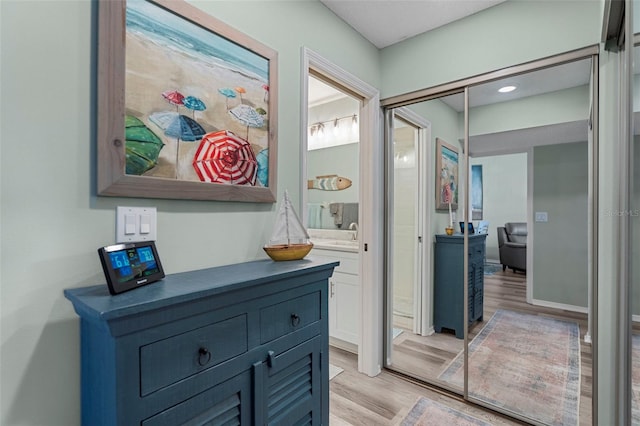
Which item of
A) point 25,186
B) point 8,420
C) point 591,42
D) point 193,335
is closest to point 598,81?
point 591,42

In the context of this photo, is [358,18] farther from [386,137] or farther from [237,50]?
[237,50]

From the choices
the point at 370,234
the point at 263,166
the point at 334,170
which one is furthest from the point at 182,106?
the point at 334,170

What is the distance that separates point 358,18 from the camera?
2.11m

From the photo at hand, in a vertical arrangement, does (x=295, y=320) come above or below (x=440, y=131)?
below

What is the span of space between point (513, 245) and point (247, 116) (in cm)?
194

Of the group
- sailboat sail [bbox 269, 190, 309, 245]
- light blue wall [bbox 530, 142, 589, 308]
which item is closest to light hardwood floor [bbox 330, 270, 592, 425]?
light blue wall [bbox 530, 142, 589, 308]

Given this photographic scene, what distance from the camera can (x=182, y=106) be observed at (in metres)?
1.24

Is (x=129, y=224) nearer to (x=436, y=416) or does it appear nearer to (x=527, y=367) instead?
(x=436, y=416)

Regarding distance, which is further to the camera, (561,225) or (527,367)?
(527,367)

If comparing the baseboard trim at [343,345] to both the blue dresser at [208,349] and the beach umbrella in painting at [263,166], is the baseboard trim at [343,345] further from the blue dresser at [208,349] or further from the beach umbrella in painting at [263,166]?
the beach umbrella in painting at [263,166]

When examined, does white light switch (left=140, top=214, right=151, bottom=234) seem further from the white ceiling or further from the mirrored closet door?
the mirrored closet door

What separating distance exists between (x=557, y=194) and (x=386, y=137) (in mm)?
1200

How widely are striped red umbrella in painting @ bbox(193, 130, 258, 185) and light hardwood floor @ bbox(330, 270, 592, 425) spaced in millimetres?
1514

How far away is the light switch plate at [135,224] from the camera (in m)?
1.08
